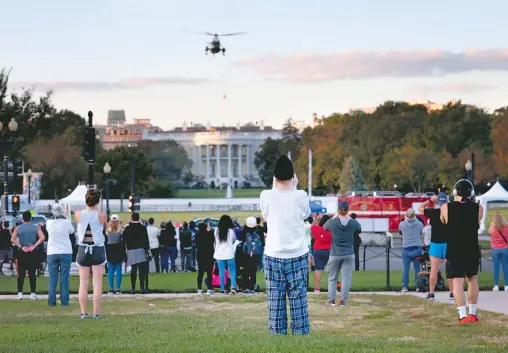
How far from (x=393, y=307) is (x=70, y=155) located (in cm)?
10517

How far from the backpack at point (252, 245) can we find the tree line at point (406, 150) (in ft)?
251

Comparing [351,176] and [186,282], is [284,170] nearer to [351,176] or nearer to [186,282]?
[186,282]

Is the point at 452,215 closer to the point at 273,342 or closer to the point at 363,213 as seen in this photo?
the point at 273,342

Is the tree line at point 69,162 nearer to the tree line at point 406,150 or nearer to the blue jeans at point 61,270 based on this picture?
the tree line at point 406,150

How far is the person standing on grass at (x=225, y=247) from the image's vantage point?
22.7 meters

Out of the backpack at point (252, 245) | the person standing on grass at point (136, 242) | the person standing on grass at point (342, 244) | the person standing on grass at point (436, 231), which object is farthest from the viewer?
the backpack at point (252, 245)

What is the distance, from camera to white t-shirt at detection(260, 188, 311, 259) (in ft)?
39.2

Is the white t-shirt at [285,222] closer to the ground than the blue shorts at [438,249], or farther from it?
farther from it

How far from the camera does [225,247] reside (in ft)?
75.4

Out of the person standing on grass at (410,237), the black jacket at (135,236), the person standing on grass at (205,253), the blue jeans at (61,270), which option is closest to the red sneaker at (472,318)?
the blue jeans at (61,270)

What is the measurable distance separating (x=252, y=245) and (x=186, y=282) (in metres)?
4.11

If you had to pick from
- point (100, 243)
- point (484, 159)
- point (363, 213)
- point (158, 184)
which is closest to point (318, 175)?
point (158, 184)

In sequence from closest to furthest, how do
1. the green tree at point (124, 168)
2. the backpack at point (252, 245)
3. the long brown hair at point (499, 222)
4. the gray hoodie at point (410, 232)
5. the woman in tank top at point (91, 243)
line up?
the woman in tank top at point (91, 243) → the long brown hair at point (499, 222) → the gray hoodie at point (410, 232) → the backpack at point (252, 245) → the green tree at point (124, 168)

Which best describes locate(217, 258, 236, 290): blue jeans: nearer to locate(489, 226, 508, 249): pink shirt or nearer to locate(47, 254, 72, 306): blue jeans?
locate(47, 254, 72, 306): blue jeans
